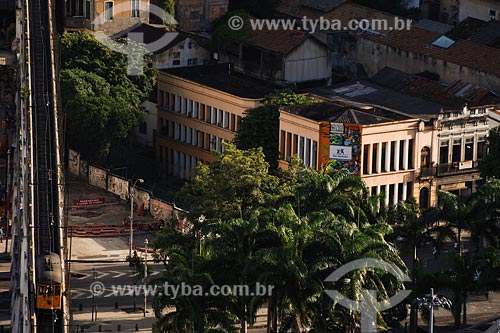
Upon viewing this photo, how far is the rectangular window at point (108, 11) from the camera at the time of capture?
199 m

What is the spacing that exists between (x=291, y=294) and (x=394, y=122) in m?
39.8

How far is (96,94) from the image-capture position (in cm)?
17950

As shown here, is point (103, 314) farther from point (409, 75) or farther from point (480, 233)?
point (409, 75)

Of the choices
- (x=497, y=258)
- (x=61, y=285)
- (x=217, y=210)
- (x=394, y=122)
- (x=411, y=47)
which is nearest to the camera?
(x=61, y=285)

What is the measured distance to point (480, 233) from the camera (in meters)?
147

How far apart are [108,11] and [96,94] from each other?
21.1 meters

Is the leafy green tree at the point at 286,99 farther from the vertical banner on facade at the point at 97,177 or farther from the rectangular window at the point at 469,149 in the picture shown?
the vertical banner on facade at the point at 97,177

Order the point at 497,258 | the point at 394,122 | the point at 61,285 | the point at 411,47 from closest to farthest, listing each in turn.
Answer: the point at 61,285, the point at 497,258, the point at 394,122, the point at 411,47

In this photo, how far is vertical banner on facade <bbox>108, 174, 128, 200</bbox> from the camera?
6919 inches

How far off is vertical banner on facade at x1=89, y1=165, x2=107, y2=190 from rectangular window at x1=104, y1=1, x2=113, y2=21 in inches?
917

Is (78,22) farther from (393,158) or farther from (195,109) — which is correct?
(393,158)

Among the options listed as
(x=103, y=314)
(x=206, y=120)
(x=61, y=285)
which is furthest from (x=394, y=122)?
(x=61, y=285)

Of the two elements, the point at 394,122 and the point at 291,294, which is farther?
the point at 394,122

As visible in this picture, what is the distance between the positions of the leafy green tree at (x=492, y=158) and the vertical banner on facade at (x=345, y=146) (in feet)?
30.9
